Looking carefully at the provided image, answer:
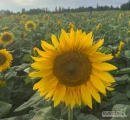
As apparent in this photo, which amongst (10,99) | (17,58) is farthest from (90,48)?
(17,58)

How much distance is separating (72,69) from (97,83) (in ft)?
0.45

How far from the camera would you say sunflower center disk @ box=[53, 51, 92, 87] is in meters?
1.56

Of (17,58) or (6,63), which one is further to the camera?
(17,58)

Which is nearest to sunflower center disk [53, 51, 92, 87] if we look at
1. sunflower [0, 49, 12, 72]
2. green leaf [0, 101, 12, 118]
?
green leaf [0, 101, 12, 118]

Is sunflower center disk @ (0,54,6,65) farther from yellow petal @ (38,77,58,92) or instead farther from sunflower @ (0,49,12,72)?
yellow petal @ (38,77,58,92)

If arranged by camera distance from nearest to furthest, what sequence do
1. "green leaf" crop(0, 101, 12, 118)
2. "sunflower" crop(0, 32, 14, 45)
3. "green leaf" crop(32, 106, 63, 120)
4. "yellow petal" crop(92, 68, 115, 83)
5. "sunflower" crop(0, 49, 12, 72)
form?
1. "yellow petal" crop(92, 68, 115, 83)
2. "green leaf" crop(32, 106, 63, 120)
3. "green leaf" crop(0, 101, 12, 118)
4. "sunflower" crop(0, 49, 12, 72)
5. "sunflower" crop(0, 32, 14, 45)

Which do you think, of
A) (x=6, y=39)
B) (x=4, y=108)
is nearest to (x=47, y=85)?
(x=4, y=108)

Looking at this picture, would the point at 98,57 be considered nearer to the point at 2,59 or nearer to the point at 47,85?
the point at 47,85

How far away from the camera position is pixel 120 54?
3.58 m

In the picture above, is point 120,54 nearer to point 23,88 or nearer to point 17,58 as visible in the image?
point 23,88

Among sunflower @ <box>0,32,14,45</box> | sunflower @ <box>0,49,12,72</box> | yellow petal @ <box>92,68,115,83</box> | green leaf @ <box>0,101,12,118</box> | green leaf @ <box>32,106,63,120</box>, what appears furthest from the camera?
sunflower @ <box>0,32,14,45</box>

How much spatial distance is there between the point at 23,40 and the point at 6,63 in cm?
260

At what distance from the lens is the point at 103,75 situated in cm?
155

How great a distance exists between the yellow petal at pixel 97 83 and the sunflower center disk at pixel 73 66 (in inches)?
1.3
